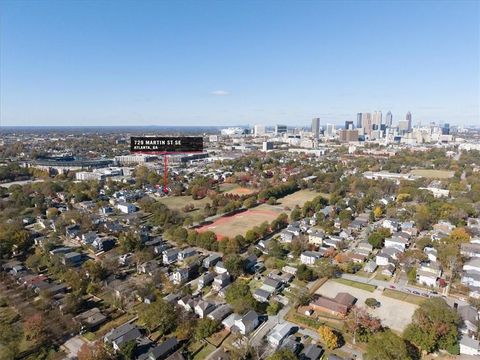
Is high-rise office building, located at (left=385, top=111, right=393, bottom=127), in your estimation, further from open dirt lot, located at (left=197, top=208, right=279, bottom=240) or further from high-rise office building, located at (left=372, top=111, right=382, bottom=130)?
open dirt lot, located at (left=197, top=208, right=279, bottom=240)

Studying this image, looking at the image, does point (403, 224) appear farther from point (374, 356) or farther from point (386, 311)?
point (374, 356)

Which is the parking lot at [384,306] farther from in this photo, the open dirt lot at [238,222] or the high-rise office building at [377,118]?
the high-rise office building at [377,118]

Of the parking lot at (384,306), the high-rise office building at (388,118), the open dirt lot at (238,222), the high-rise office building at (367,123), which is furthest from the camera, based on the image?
the high-rise office building at (388,118)

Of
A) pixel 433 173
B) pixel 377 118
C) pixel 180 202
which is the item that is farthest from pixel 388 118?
pixel 180 202

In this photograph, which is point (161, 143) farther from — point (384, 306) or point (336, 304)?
point (384, 306)

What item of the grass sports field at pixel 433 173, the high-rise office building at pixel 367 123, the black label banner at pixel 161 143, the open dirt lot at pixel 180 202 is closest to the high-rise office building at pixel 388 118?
the high-rise office building at pixel 367 123

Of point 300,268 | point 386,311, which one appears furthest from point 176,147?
point 386,311

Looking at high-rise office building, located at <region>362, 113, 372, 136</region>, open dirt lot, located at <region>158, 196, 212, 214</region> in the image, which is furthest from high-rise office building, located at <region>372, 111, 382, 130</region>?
open dirt lot, located at <region>158, 196, 212, 214</region>
